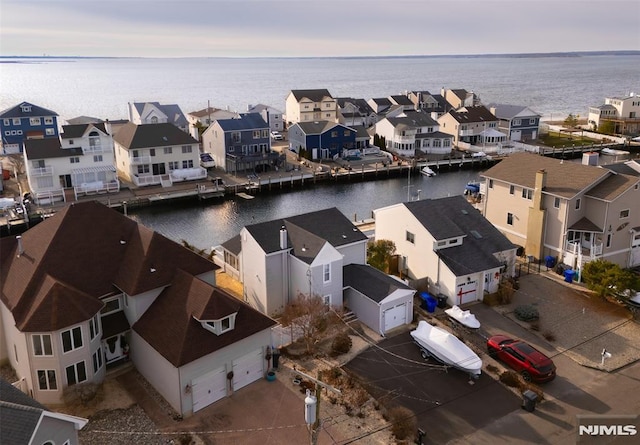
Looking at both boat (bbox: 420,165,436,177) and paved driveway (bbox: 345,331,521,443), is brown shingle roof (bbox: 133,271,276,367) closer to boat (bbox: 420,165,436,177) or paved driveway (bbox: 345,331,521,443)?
paved driveway (bbox: 345,331,521,443)

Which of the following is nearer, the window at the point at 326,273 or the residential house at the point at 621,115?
the window at the point at 326,273

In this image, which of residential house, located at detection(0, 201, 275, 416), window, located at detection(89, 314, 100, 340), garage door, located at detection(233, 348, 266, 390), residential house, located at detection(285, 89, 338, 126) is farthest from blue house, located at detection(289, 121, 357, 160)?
window, located at detection(89, 314, 100, 340)

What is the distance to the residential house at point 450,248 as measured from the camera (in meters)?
30.1

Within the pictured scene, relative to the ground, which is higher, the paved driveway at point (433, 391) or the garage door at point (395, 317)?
the garage door at point (395, 317)

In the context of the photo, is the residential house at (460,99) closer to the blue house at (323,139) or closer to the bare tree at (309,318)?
the blue house at (323,139)

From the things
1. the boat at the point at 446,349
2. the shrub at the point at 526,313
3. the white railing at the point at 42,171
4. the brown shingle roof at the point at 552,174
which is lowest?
the shrub at the point at 526,313

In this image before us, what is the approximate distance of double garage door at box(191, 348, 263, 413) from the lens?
21.1m

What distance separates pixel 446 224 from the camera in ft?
104

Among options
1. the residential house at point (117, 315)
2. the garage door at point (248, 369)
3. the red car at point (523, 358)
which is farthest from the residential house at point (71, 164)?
the red car at point (523, 358)

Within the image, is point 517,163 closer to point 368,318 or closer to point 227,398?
point 368,318

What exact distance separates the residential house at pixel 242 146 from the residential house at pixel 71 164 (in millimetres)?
13791

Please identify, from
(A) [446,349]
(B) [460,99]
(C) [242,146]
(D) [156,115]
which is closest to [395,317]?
(A) [446,349]

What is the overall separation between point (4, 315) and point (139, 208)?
3079 centimetres

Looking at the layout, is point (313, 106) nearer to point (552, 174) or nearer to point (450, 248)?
point (552, 174)
